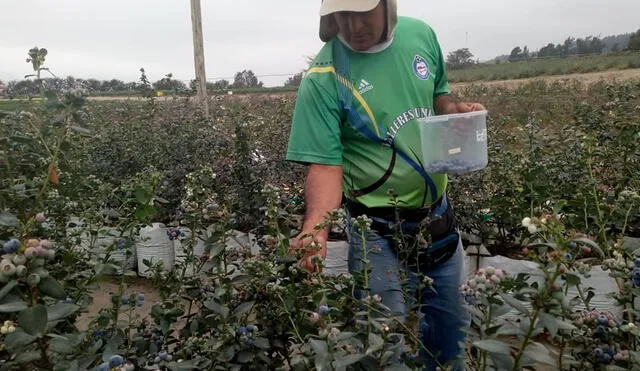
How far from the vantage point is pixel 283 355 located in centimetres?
128

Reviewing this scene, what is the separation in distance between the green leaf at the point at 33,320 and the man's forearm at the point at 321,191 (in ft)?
2.50

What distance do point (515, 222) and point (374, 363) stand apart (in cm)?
237

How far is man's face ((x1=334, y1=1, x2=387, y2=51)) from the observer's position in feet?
5.30

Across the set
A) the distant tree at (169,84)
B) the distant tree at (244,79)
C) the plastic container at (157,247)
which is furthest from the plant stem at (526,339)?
the distant tree at (244,79)

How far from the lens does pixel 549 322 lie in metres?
0.82

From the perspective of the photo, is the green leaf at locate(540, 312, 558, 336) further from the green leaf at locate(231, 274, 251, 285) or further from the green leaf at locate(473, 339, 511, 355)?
the green leaf at locate(231, 274, 251, 285)

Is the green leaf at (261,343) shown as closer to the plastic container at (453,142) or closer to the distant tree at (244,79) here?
the plastic container at (453,142)

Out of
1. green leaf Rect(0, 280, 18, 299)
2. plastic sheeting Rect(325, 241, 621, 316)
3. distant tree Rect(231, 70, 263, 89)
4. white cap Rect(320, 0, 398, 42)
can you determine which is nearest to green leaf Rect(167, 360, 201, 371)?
green leaf Rect(0, 280, 18, 299)

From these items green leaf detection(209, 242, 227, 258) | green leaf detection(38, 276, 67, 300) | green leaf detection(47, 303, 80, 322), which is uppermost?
green leaf detection(38, 276, 67, 300)

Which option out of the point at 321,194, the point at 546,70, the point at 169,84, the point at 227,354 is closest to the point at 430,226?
the point at 321,194

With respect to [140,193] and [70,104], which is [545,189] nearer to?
[140,193]

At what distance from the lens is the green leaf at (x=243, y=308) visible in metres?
1.19

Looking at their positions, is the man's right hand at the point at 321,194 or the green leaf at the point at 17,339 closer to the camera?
the green leaf at the point at 17,339

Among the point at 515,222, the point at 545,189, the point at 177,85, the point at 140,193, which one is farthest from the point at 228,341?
the point at 177,85
